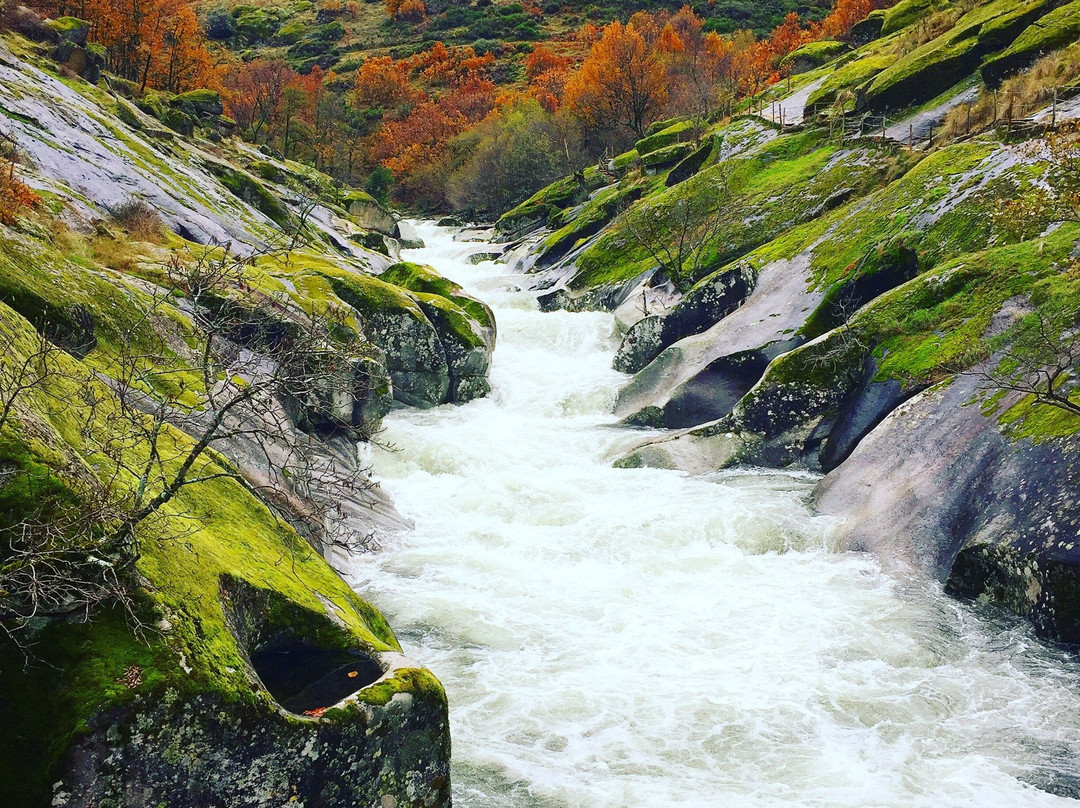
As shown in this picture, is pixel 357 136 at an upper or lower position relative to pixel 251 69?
lower

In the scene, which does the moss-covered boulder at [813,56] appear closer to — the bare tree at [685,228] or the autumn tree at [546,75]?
the bare tree at [685,228]

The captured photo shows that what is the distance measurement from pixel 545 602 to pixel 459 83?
107m

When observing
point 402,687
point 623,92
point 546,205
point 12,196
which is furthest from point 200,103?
point 402,687

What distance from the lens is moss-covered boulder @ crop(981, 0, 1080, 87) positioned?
26.6 m

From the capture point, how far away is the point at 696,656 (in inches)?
427

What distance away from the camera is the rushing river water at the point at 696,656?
317 inches

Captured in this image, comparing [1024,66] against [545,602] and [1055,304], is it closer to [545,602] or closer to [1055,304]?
[1055,304]

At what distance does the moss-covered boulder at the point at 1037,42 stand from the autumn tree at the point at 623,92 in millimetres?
35855

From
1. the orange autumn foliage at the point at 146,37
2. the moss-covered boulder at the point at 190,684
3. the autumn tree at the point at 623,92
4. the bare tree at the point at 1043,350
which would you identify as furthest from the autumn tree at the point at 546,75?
the moss-covered boulder at the point at 190,684

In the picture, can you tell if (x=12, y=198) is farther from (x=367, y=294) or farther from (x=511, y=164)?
(x=511, y=164)

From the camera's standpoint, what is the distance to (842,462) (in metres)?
17.6

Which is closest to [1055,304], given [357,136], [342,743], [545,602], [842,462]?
[842,462]

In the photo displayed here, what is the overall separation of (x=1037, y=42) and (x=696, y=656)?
27603 millimetres

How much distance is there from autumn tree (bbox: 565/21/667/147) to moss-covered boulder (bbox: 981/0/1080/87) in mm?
35855
